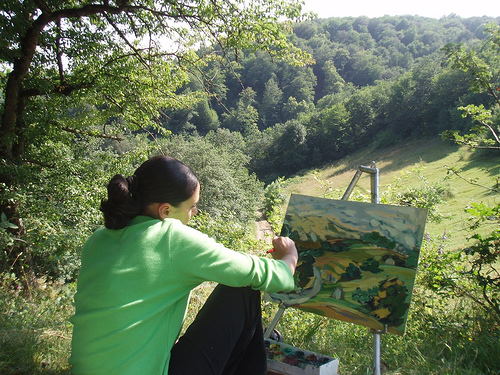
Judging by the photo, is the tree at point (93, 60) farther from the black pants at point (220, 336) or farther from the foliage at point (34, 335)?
the black pants at point (220, 336)

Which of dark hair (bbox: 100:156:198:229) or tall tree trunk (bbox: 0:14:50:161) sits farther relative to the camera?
tall tree trunk (bbox: 0:14:50:161)

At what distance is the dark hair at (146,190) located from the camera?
5.51 feet

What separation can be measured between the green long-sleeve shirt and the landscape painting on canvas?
136cm

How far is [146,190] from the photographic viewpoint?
1722 millimetres

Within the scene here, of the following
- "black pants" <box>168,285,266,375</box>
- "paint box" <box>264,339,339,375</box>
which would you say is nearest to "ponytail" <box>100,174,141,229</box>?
"black pants" <box>168,285,266,375</box>

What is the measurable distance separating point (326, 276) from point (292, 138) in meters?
51.8

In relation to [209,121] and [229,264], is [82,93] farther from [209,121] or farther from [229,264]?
[209,121]

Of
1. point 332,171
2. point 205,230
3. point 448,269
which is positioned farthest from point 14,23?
point 332,171

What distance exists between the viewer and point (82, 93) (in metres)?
6.39

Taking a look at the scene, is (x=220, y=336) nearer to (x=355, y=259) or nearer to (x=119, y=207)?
(x=119, y=207)

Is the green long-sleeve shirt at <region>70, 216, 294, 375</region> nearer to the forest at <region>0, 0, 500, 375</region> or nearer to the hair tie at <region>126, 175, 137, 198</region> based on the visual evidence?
the hair tie at <region>126, 175, 137, 198</region>

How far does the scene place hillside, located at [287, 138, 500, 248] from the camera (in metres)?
16.0

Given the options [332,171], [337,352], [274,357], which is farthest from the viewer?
[332,171]

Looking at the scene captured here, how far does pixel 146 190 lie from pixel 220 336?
0.65 meters
